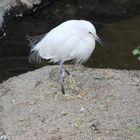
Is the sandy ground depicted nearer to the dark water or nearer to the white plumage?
the white plumage

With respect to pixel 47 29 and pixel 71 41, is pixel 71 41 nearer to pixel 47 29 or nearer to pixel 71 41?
pixel 71 41

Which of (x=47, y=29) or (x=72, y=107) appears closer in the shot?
(x=72, y=107)

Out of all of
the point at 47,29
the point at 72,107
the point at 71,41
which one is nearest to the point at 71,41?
the point at 71,41

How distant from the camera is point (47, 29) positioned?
1098 cm

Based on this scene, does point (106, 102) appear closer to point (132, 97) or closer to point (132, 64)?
point (132, 97)

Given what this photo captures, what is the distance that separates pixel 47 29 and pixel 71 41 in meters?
4.57

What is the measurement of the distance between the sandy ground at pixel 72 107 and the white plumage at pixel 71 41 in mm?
466

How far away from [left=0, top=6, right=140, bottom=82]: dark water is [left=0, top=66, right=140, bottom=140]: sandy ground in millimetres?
1929

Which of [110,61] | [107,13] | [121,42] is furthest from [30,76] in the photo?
[107,13]

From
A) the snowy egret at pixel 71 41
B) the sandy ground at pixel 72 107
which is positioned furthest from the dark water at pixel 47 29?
the snowy egret at pixel 71 41

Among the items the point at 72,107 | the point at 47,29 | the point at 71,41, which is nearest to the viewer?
the point at 72,107

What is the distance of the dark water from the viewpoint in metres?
9.43

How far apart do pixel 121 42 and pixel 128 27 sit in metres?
0.87

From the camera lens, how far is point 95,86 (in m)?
6.88
